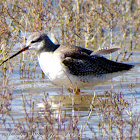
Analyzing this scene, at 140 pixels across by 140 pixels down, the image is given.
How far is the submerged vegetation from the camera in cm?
458

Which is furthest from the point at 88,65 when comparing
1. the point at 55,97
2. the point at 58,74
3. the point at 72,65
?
the point at 55,97

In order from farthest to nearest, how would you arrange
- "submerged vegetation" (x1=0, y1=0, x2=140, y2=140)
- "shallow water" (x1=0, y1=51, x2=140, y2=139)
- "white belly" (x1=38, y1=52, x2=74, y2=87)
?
"white belly" (x1=38, y1=52, x2=74, y2=87)
"shallow water" (x1=0, y1=51, x2=140, y2=139)
"submerged vegetation" (x1=0, y1=0, x2=140, y2=140)

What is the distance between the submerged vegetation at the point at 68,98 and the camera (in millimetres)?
4582

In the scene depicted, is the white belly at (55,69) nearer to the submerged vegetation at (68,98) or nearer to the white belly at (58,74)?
the white belly at (58,74)

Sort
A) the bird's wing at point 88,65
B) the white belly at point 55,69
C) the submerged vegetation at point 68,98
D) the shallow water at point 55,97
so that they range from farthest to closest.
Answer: the bird's wing at point 88,65
the white belly at point 55,69
the shallow water at point 55,97
the submerged vegetation at point 68,98

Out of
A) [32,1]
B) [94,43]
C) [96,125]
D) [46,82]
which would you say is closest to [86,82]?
[46,82]

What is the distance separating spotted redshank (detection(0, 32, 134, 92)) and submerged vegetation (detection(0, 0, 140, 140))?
1.03ft

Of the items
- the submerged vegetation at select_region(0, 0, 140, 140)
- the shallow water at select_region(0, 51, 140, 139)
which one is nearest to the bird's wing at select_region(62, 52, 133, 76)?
the shallow water at select_region(0, 51, 140, 139)

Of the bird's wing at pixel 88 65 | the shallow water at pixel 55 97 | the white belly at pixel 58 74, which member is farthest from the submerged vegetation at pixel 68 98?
the bird's wing at pixel 88 65

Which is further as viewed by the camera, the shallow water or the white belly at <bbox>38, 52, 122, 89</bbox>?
the white belly at <bbox>38, 52, 122, 89</bbox>

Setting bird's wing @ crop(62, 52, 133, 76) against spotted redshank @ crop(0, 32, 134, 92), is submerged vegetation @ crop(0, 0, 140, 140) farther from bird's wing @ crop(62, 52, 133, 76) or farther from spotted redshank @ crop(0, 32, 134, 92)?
bird's wing @ crop(62, 52, 133, 76)

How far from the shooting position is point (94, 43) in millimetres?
10344

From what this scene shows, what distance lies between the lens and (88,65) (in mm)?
7176

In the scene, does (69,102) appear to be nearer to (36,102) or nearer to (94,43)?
(36,102)
